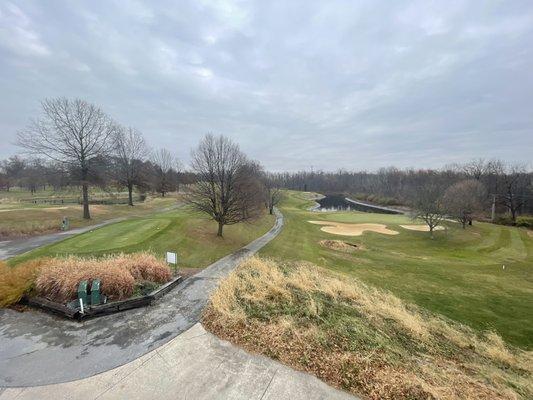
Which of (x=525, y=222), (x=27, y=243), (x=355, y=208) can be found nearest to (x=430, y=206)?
(x=525, y=222)

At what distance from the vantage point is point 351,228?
133 ft

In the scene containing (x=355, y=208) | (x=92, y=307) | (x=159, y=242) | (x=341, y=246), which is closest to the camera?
(x=92, y=307)

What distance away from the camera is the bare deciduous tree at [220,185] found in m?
26.3

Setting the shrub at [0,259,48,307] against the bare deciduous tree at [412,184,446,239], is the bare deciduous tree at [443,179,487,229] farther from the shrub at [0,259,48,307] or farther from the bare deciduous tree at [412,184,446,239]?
the shrub at [0,259,48,307]

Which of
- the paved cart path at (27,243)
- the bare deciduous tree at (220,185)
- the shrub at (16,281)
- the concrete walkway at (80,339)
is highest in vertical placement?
the bare deciduous tree at (220,185)

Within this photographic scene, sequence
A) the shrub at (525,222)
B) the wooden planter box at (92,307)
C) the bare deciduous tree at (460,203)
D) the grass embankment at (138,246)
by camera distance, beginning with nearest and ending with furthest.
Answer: the wooden planter box at (92,307), the grass embankment at (138,246), the bare deciduous tree at (460,203), the shrub at (525,222)

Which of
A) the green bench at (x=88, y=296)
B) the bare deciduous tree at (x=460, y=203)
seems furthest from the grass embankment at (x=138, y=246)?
the bare deciduous tree at (x=460, y=203)

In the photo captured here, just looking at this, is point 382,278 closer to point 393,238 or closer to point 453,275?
point 453,275

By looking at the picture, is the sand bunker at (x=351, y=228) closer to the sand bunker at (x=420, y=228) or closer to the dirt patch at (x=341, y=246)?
the sand bunker at (x=420, y=228)

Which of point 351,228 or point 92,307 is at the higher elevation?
point 92,307

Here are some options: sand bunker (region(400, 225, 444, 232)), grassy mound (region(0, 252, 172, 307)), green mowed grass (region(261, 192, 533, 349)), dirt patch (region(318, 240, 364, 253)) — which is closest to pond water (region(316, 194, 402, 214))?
sand bunker (region(400, 225, 444, 232))

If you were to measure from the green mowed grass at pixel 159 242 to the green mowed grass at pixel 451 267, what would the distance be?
4.46 metres

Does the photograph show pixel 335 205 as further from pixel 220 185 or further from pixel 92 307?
pixel 92 307

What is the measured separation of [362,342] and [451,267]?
18273mm
